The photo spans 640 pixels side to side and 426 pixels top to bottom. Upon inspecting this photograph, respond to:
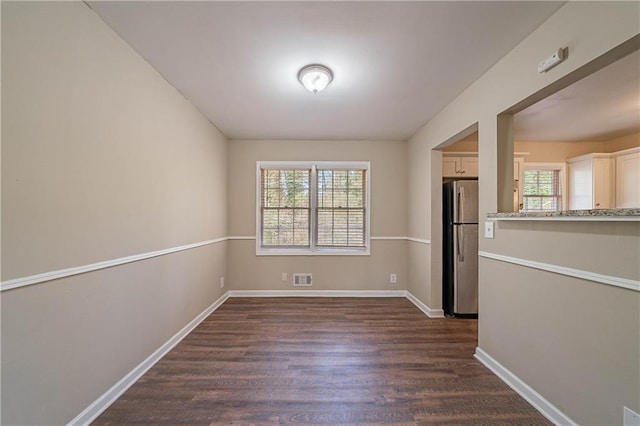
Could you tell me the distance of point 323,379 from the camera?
200cm

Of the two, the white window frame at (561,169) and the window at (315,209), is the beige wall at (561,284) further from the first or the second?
the white window frame at (561,169)

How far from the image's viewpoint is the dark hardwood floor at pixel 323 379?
5.42 feet

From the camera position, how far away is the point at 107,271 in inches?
66.9

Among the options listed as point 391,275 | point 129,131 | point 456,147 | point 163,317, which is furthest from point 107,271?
point 456,147

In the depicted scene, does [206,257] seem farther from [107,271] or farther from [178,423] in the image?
[178,423]

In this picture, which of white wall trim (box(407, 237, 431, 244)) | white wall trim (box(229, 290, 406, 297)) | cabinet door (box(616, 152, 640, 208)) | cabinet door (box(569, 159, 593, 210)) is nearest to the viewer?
white wall trim (box(407, 237, 431, 244))

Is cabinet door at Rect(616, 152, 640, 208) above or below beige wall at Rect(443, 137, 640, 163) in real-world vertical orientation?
below

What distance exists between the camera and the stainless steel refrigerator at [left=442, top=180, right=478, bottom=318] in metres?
3.24

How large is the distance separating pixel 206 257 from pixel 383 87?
9.26 feet

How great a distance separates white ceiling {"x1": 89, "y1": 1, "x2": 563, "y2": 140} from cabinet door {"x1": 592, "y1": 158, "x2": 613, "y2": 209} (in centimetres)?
296

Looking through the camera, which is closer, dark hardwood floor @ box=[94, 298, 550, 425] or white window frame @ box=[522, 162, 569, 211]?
dark hardwood floor @ box=[94, 298, 550, 425]

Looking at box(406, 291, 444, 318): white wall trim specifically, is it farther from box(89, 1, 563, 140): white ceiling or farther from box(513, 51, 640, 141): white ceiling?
box(513, 51, 640, 141): white ceiling

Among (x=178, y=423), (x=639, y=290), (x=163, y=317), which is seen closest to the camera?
(x=639, y=290)

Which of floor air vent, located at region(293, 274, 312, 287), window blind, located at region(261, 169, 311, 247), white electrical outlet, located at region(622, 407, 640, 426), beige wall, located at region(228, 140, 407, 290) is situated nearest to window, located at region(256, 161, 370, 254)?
window blind, located at region(261, 169, 311, 247)
